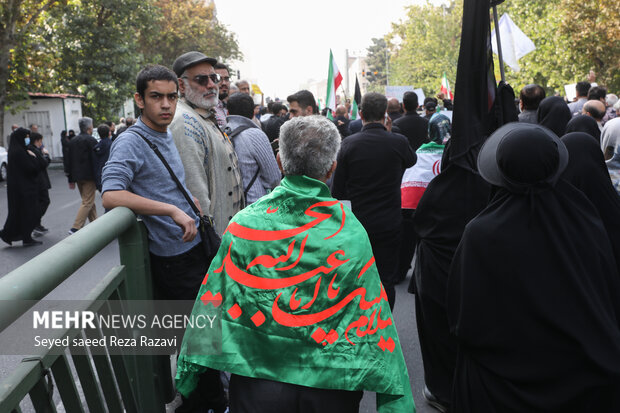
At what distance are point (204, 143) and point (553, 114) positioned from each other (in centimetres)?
396

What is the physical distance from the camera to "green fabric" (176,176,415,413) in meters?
2.21

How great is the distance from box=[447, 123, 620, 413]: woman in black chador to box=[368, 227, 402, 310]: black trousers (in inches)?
101

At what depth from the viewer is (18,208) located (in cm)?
970

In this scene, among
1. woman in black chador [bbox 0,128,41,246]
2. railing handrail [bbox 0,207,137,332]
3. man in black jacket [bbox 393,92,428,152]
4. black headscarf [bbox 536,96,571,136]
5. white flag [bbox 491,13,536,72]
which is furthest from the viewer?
woman in black chador [bbox 0,128,41,246]

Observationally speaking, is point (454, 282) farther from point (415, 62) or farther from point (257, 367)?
point (415, 62)

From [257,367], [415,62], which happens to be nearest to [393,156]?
[257,367]

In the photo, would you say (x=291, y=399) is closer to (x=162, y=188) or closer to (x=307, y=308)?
(x=307, y=308)

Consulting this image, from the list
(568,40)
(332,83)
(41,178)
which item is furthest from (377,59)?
(41,178)

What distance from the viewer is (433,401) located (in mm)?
4090

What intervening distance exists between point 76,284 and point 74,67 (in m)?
27.7

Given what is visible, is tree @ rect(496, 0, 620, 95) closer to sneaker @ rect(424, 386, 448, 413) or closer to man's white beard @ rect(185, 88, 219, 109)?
sneaker @ rect(424, 386, 448, 413)

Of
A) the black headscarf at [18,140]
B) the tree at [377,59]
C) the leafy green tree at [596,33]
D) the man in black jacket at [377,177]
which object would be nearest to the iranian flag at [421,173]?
the man in black jacket at [377,177]

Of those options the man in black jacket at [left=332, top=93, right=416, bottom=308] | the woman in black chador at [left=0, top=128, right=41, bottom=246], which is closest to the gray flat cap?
the man in black jacket at [left=332, top=93, right=416, bottom=308]

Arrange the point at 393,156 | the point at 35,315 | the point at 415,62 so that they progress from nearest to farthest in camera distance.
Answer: the point at 35,315 < the point at 393,156 < the point at 415,62
